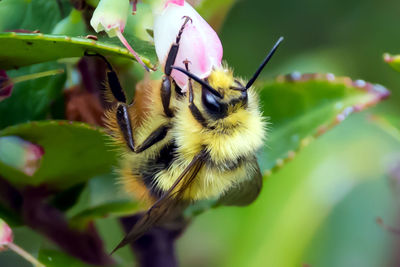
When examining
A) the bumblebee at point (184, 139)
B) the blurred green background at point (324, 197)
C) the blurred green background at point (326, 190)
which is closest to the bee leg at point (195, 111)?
the bumblebee at point (184, 139)

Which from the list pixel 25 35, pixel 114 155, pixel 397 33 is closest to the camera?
pixel 25 35

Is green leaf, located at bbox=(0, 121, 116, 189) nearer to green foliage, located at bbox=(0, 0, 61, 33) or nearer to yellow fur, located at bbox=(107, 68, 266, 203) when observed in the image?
yellow fur, located at bbox=(107, 68, 266, 203)

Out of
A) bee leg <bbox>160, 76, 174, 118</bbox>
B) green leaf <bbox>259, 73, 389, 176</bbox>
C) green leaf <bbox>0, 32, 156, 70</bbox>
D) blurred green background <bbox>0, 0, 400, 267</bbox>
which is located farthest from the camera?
blurred green background <bbox>0, 0, 400, 267</bbox>

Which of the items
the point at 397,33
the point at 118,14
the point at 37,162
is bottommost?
the point at 37,162

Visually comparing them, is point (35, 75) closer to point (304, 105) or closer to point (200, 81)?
point (200, 81)

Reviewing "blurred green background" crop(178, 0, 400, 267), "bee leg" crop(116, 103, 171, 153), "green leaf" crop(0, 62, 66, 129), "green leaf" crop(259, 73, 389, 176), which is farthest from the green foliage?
"blurred green background" crop(178, 0, 400, 267)

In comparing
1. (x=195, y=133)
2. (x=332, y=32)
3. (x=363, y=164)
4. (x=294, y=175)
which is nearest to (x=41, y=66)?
(x=195, y=133)

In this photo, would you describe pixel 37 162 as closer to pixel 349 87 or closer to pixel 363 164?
pixel 349 87
